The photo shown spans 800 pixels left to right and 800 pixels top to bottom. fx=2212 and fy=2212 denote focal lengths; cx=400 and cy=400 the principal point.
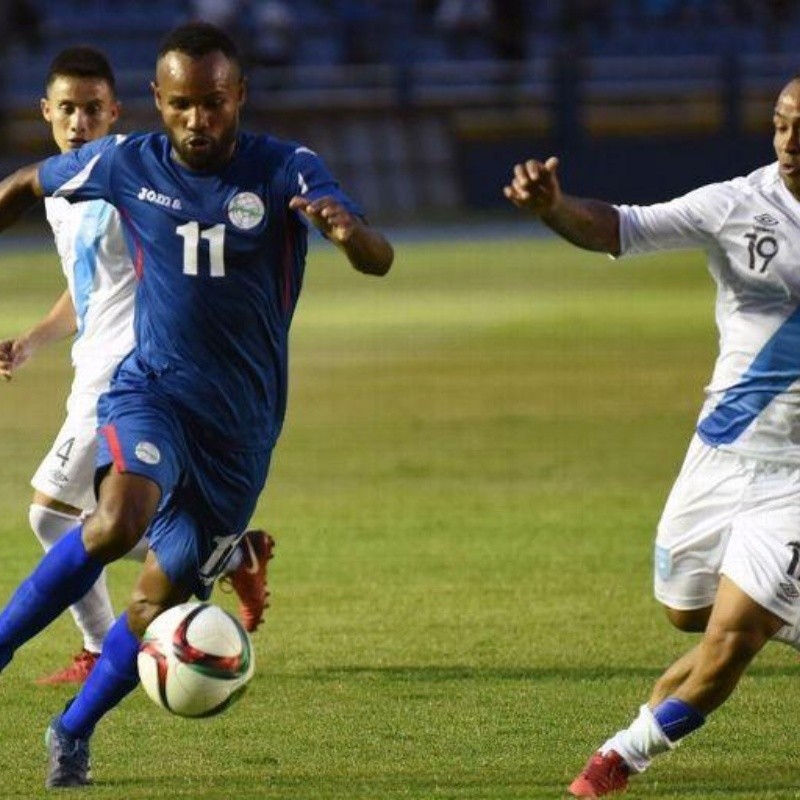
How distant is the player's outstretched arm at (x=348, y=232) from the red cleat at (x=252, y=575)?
8.90 feet

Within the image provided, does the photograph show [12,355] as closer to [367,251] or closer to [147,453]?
[147,453]

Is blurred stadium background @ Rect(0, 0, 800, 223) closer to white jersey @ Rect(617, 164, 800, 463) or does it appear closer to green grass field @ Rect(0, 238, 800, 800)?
green grass field @ Rect(0, 238, 800, 800)

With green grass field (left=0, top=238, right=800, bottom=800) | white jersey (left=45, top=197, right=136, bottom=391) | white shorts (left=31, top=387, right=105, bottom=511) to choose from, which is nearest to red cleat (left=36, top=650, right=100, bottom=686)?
green grass field (left=0, top=238, right=800, bottom=800)

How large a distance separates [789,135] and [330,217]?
1.41 meters

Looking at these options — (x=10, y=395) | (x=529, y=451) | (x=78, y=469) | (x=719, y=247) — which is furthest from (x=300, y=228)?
(x=10, y=395)

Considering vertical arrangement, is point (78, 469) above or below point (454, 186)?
above

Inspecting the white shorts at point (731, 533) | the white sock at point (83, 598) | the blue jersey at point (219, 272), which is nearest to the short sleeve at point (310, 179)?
the blue jersey at point (219, 272)

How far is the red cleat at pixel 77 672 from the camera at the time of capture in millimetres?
8461

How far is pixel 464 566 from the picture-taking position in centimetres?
1123

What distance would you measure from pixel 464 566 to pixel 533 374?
9.45 m

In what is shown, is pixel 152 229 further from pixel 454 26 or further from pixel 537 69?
pixel 454 26

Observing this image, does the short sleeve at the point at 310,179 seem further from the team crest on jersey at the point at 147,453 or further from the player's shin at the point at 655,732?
the player's shin at the point at 655,732

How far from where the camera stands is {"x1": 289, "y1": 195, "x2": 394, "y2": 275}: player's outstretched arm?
6297 millimetres

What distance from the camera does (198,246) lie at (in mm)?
6824
